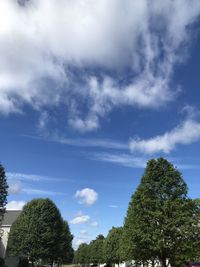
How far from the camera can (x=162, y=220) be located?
32.6m

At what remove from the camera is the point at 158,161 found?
1480 inches

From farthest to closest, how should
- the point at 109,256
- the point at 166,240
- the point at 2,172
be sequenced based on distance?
the point at 109,256
the point at 2,172
the point at 166,240

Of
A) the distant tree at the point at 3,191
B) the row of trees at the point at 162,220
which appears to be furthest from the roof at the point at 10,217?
the row of trees at the point at 162,220

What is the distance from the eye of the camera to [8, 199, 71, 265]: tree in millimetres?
58469

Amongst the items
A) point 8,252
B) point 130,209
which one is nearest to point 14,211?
point 8,252

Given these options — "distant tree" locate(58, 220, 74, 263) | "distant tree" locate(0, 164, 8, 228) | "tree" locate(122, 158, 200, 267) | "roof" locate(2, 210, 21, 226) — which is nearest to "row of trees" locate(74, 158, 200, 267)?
"tree" locate(122, 158, 200, 267)

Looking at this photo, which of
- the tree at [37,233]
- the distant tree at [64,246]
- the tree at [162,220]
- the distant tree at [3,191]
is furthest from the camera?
the distant tree at [64,246]

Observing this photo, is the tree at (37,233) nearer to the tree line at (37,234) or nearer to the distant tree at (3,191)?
the tree line at (37,234)

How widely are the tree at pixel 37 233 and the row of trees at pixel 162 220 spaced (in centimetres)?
2449

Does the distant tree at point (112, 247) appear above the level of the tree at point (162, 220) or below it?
above

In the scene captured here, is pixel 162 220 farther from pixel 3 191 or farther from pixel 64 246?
pixel 64 246

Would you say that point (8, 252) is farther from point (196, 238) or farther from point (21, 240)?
point (196, 238)

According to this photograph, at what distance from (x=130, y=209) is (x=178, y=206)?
6.55m

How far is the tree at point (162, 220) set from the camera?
106ft
